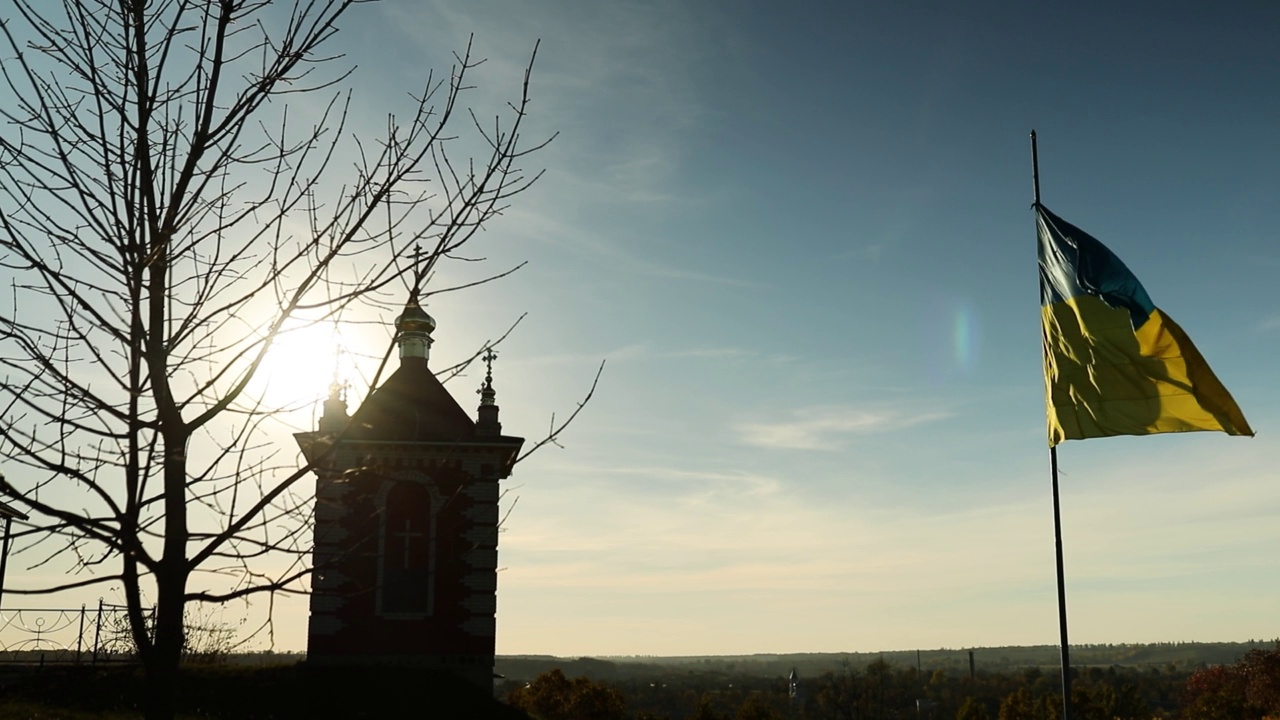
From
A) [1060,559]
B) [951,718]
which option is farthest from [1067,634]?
[951,718]

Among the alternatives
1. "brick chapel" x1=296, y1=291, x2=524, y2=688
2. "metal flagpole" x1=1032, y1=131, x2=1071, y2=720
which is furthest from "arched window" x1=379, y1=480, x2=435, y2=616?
"metal flagpole" x1=1032, y1=131, x2=1071, y2=720

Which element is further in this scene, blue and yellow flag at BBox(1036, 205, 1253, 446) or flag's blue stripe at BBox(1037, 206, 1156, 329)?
flag's blue stripe at BBox(1037, 206, 1156, 329)

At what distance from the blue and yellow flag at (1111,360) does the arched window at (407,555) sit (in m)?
15.2

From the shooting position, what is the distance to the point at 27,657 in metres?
24.1

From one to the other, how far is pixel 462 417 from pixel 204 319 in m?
21.7

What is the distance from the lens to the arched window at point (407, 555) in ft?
84.4

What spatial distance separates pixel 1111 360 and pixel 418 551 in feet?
57.3

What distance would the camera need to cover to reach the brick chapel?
82.7 ft

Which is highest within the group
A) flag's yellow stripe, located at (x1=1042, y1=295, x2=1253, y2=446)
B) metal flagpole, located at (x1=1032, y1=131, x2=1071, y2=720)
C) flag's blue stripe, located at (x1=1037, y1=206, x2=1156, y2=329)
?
flag's blue stripe, located at (x1=1037, y1=206, x2=1156, y2=329)

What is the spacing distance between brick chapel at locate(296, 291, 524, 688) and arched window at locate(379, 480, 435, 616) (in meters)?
0.03

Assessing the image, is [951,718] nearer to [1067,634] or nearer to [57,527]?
[1067,634]

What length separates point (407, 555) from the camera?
26.2 m

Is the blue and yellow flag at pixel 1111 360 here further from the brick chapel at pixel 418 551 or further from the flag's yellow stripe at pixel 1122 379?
the brick chapel at pixel 418 551

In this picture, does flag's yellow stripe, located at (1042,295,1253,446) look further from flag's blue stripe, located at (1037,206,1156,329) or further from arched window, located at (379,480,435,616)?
arched window, located at (379,480,435,616)
